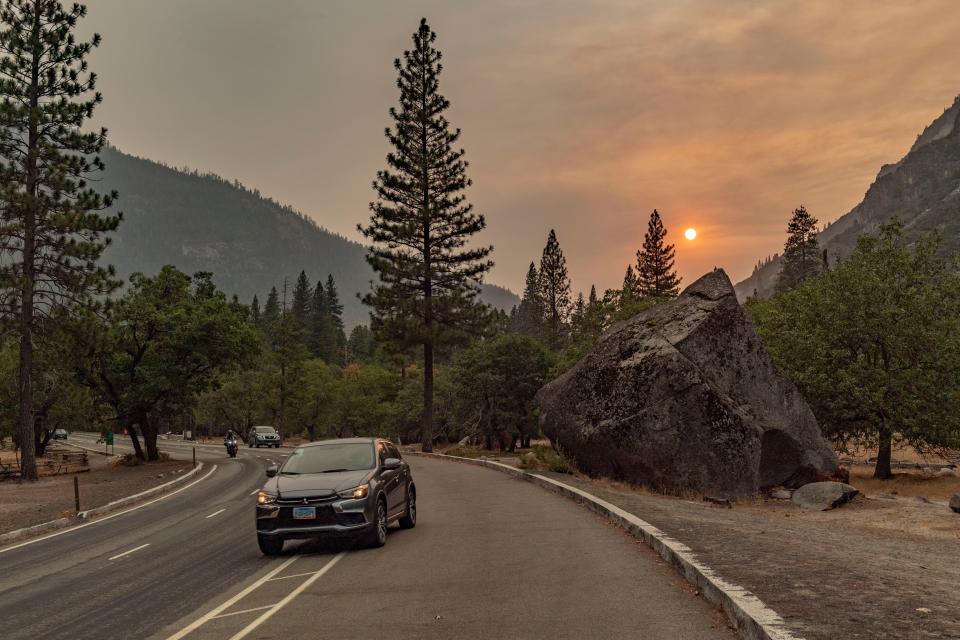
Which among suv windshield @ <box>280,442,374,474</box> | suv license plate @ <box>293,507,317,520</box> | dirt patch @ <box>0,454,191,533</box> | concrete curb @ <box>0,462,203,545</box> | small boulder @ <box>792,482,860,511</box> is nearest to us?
suv license plate @ <box>293,507,317,520</box>

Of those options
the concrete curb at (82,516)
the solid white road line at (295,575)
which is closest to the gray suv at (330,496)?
the solid white road line at (295,575)

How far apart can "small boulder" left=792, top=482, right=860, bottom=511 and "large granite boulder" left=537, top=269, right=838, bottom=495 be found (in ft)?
3.42

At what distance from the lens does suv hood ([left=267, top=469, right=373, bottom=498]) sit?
10.9 m

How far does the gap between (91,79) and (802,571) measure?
34.4m

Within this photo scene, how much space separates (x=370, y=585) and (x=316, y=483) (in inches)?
112

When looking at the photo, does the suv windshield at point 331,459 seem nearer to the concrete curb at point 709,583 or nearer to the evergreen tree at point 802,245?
the concrete curb at point 709,583

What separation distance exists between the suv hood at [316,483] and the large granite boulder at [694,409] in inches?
431

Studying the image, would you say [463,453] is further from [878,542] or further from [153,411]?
[878,542]

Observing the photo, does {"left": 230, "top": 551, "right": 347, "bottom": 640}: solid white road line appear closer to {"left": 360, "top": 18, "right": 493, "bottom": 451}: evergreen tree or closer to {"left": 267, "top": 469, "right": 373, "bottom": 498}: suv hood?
{"left": 267, "top": 469, "right": 373, "bottom": 498}: suv hood

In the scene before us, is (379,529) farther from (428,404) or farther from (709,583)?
(428,404)

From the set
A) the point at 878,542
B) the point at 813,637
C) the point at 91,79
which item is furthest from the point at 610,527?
the point at 91,79

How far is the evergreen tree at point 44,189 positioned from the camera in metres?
30.9

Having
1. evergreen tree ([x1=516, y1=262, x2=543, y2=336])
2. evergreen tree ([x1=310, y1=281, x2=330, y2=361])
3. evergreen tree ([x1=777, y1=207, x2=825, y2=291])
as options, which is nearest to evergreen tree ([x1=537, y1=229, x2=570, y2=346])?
evergreen tree ([x1=516, y1=262, x2=543, y2=336])

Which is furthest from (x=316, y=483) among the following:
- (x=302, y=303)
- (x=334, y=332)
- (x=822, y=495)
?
(x=334, y=332)
